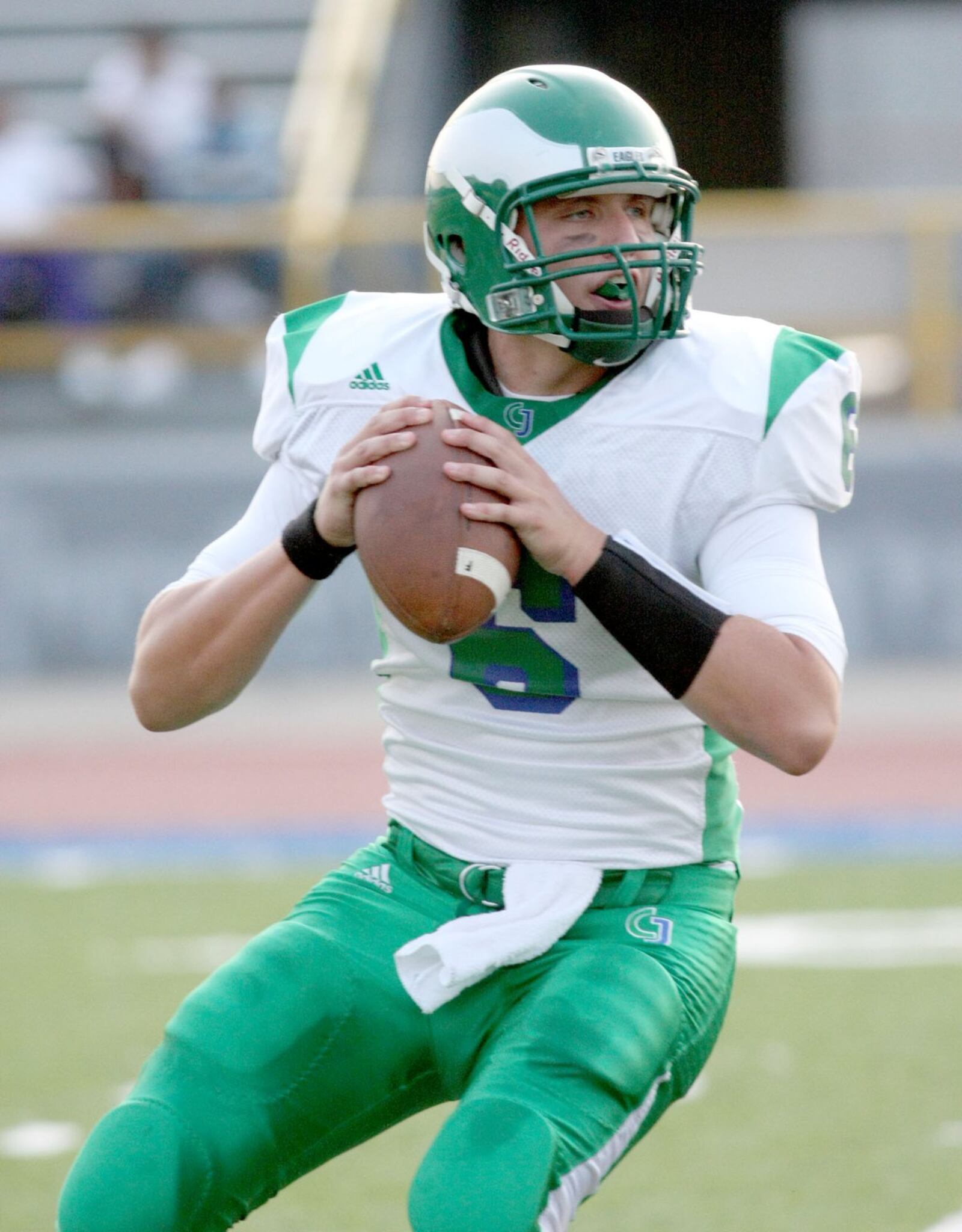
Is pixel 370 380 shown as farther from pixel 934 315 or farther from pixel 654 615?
pixel 934 315

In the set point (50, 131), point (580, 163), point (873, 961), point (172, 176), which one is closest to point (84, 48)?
point (50, 131)

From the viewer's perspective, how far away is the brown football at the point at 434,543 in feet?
7.71

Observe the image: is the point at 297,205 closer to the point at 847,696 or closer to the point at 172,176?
the point at 172,176

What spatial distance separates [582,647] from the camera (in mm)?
2520

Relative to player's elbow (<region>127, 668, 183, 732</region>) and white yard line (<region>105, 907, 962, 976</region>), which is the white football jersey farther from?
white yard line (<region>105, 907, 962, 976</region>)

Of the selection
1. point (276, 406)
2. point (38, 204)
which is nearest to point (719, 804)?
point (276, 406)

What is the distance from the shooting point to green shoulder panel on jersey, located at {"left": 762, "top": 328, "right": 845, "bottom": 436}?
248 centimetres

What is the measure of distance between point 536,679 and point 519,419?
0.34m

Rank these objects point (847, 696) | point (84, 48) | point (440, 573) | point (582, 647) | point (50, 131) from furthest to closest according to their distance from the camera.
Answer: point (84, 48) < point (50, 131) < point (847, 696) < point (582, 647) < point (440, 573)

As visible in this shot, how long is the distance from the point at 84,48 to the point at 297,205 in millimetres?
3091

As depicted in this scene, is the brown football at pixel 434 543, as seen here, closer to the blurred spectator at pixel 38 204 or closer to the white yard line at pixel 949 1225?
the white yard line at pixel 949 1225

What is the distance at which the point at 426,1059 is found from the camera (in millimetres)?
2455

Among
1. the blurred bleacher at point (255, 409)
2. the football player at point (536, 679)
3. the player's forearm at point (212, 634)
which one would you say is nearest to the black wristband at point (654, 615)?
the football player at point (536, 679)

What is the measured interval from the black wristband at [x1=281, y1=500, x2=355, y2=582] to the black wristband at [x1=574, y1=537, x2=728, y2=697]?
324 millimetres
